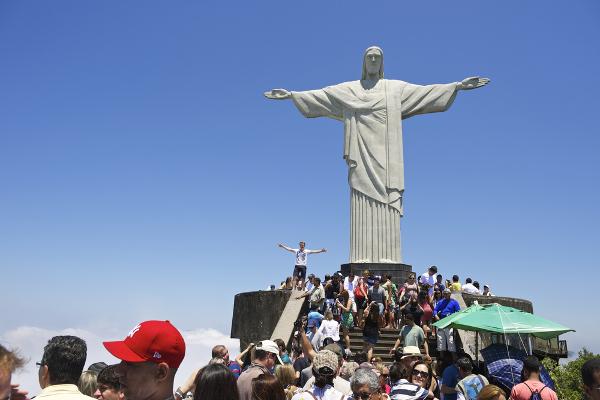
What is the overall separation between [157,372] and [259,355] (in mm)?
2565

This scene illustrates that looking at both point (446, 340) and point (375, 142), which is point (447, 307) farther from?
point (375, 142)

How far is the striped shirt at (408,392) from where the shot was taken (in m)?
5.09

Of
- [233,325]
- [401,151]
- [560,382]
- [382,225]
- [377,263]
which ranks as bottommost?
[560,382]

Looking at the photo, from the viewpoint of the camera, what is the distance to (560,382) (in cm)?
1044

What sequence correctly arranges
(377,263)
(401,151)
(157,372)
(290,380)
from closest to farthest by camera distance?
1. (157,372)
2. (290,380)
3. (377,263)
4. (401,151)

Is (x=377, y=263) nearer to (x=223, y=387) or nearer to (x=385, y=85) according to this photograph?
(x=385, y=85)

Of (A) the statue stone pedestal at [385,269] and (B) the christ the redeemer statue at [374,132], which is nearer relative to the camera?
(A) the statue stone pedestal at [385,269]

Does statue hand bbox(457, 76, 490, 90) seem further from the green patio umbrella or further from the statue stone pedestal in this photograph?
the green patio umbrella

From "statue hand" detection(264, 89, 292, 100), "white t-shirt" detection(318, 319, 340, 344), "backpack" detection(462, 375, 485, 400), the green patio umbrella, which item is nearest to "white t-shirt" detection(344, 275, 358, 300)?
"white t-shirt" detection(318, 319, 340, 344)

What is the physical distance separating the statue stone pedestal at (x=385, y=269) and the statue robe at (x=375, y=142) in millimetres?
349

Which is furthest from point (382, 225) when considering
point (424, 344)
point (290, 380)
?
point (290, 380)

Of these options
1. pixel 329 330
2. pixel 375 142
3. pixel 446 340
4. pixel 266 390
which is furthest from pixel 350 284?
pixel 266 390

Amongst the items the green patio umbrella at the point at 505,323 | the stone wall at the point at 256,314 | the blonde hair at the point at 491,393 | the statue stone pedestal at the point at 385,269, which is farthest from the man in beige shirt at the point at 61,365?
the statue stone pedestal at the point at 385,269

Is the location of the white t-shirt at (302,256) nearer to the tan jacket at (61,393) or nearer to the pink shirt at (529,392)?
the pink shirt at (529,392)
